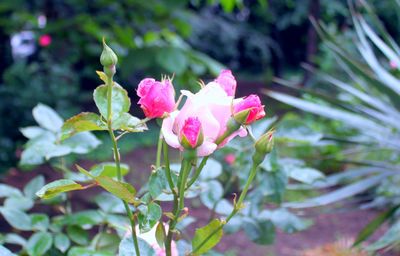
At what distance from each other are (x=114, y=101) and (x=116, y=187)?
0.12m

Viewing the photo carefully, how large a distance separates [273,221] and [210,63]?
175 centimetres

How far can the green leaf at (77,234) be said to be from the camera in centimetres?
77

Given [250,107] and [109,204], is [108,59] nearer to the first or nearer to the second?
[250,107]

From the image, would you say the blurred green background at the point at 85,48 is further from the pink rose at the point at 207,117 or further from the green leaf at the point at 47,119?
the pink rose at the point at 207,117

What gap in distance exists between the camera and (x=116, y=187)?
479 mm

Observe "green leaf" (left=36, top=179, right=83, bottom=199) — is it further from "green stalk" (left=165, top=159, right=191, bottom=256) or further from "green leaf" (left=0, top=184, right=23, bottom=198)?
"green leaf" (left=0, top=184, right=23, bottom=198)

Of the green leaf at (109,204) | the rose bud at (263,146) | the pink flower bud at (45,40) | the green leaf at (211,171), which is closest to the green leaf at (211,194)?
the green leaf at (211,171)

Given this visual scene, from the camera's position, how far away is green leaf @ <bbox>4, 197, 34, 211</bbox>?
78 cm

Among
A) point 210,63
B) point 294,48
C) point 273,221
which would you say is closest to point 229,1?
point 210,63

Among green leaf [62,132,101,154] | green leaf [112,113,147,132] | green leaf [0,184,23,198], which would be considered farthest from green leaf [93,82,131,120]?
green leaf [0,184,23,198]

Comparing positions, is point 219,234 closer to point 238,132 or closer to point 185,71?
point 238,132

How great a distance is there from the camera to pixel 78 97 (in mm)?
3986

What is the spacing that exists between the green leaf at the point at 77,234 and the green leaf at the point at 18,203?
0.07 m

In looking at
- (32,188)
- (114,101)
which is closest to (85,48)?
(32,188)
